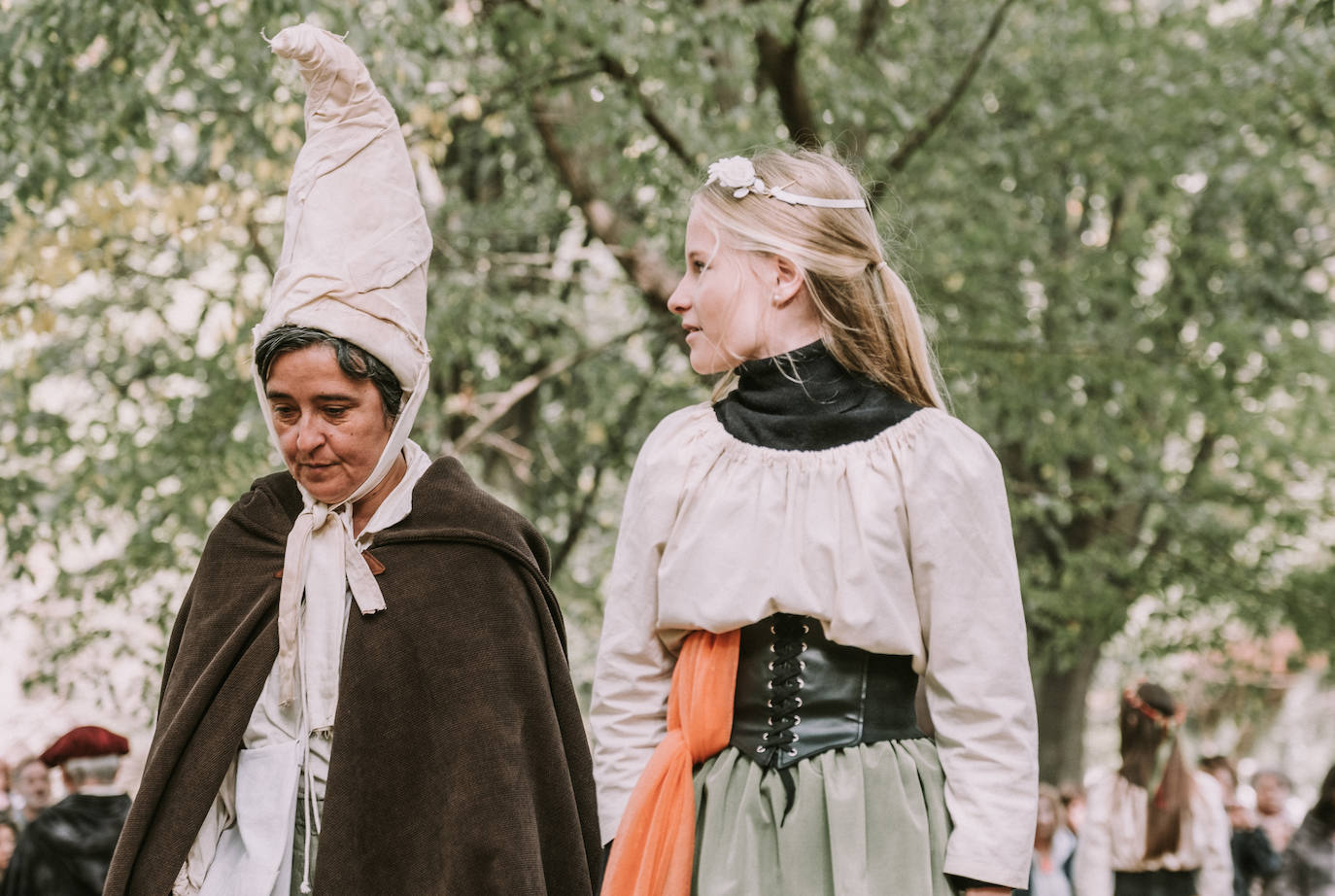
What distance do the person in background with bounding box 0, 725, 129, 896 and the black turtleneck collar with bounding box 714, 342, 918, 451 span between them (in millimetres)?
4349

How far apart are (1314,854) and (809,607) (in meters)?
6.45

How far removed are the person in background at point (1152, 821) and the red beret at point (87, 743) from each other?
436cm

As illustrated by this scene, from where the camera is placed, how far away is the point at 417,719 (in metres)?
3.07

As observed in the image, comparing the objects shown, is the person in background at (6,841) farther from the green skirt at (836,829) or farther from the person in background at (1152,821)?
the green skirt at (836,829)

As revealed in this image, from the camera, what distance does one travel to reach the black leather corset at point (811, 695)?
9.02ft

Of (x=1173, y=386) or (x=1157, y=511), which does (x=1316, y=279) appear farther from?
(x=1173, y=386)

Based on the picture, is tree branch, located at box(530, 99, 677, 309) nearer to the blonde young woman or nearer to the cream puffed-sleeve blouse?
the blonde young woman

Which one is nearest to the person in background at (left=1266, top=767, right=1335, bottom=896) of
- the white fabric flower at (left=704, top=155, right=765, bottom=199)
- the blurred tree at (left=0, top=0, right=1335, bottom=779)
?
the blurred tree at (left=0, top=0, right=1335, bottom=779)

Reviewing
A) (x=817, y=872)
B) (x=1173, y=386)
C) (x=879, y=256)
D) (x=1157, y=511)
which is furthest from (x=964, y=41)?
(x=817, y=872)

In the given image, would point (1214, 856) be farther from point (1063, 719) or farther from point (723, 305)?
point (1063, 719)

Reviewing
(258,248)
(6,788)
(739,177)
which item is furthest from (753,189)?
(6,788)

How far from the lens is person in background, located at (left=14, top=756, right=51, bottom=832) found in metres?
8.28

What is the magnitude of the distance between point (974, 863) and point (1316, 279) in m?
12.0

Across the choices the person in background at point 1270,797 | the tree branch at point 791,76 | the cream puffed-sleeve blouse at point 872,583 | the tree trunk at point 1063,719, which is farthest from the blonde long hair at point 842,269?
the tree trunk at point 1063,719
